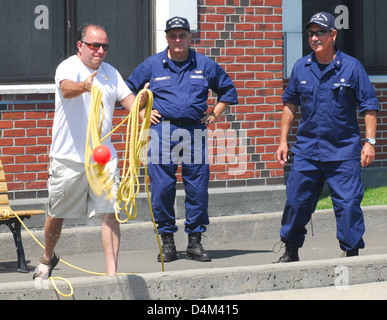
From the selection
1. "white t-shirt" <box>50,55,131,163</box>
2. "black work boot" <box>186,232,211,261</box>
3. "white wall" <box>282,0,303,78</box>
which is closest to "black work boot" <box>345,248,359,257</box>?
"black work boot" <box>186,232,211,261</box>

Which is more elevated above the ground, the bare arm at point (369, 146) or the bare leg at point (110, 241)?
the bare arm at point (369, 146)

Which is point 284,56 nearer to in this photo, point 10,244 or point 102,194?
point 10,244

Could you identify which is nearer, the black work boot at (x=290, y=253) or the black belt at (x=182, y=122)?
the black work boot at (x=290, y=253)

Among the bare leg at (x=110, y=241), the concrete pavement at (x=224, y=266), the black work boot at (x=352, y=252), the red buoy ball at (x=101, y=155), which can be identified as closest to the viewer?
the red buoy ball at (x=101, y=155)

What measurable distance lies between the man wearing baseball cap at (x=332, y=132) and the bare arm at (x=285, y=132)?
15 cm

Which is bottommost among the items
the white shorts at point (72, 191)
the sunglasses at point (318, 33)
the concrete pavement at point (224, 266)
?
the concrete pavement at point (224, 266)

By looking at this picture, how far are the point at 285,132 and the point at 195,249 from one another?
1430 mm

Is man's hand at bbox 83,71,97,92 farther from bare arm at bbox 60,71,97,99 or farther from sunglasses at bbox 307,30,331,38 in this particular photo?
sunglasses at bbox 307,30,331,38

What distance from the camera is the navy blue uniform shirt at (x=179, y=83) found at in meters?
8.62

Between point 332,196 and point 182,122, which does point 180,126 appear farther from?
point 332,196

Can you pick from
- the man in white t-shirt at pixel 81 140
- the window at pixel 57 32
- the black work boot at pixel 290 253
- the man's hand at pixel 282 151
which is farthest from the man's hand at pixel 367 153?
the window at pixel 57 32

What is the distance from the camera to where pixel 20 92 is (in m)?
9.88

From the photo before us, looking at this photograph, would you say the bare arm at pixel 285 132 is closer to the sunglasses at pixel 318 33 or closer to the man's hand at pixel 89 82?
the sunglasses at pixel 318 33

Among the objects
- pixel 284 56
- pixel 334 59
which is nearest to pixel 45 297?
pixel 334 59
